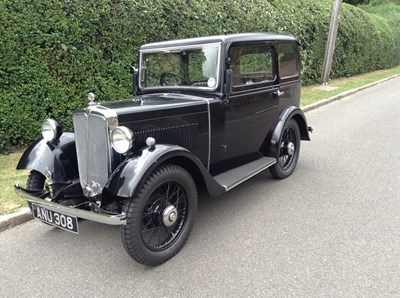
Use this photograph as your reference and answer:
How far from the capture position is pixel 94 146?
2984 millimetres

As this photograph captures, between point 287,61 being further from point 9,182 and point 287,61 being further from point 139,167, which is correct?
point 9,182

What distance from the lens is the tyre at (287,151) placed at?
4520 millimetres

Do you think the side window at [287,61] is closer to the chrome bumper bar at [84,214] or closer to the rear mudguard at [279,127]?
the rear mudguard at [279,127]

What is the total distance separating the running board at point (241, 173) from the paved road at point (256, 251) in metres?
0.35

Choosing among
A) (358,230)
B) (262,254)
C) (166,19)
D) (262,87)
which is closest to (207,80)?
(262,87)

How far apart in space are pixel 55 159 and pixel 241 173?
6.16 feet

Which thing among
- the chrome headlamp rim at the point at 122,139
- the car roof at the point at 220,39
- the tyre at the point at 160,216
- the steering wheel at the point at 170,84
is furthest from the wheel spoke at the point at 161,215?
the car roof at the point at 220,39

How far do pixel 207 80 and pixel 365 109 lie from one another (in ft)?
23.5

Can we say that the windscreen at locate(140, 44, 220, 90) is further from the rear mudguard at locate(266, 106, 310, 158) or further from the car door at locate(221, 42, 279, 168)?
the rear mudguard at locate(266, 106, 310, 158)

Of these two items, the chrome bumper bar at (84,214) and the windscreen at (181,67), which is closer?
the chrome bumper bar at (84,214)

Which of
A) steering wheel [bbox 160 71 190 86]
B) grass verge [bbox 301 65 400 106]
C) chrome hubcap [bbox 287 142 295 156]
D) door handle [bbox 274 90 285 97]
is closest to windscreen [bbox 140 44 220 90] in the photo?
steering wheel [bbox 160 71 190 86]

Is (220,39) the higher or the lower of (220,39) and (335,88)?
the higher

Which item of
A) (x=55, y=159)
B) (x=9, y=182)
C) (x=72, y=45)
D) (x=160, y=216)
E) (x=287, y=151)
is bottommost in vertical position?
(x=9, y=182)

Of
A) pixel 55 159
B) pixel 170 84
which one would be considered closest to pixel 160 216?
pixel 55 159
